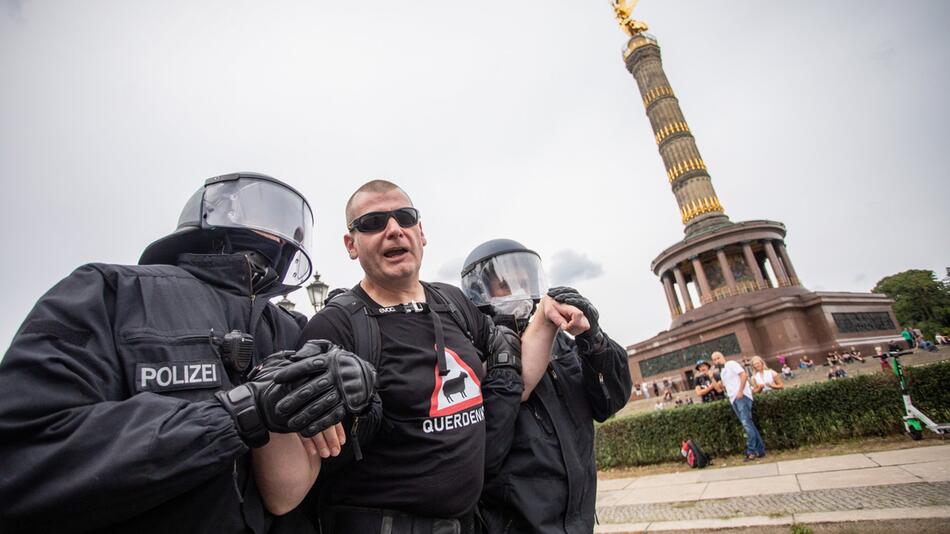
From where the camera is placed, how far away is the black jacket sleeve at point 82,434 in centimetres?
99

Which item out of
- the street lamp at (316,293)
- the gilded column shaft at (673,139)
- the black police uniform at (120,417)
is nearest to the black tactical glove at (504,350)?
the black police uniform at (120,417)

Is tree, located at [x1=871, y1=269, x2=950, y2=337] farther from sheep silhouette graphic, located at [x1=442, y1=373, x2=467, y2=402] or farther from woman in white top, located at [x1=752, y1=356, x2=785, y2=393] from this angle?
sheep silhouette graphic, located at [x1=442, y1=373, x2=467, y2=402]

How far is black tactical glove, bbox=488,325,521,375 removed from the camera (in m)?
2.27

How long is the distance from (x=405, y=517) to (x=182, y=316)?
107 centimetres

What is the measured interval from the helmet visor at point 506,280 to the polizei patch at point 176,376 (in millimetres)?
1781

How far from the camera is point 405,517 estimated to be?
5.55 feet

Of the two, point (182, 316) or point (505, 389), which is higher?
point (182, 316)

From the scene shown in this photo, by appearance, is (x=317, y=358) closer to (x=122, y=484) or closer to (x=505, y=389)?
(x=122, y=484)

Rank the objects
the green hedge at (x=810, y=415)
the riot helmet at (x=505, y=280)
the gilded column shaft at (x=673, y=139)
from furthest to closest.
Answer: the gilded column shaft at (x=673, y=139)
the green hedge at (x=810, y=415)
the riot helmet at (x=505, y=280)

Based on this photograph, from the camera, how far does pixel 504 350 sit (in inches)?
90.8

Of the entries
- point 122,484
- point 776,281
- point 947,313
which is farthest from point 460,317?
point 947,313

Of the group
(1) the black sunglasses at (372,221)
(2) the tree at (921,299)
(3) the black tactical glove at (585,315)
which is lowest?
(3) the black tactical glove at (585,315)

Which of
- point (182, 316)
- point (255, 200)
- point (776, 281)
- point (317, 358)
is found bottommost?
point (317, 358)

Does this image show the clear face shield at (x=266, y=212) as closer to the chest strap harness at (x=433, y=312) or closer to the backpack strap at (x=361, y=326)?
the backpack strap at (x=361, y=326)
